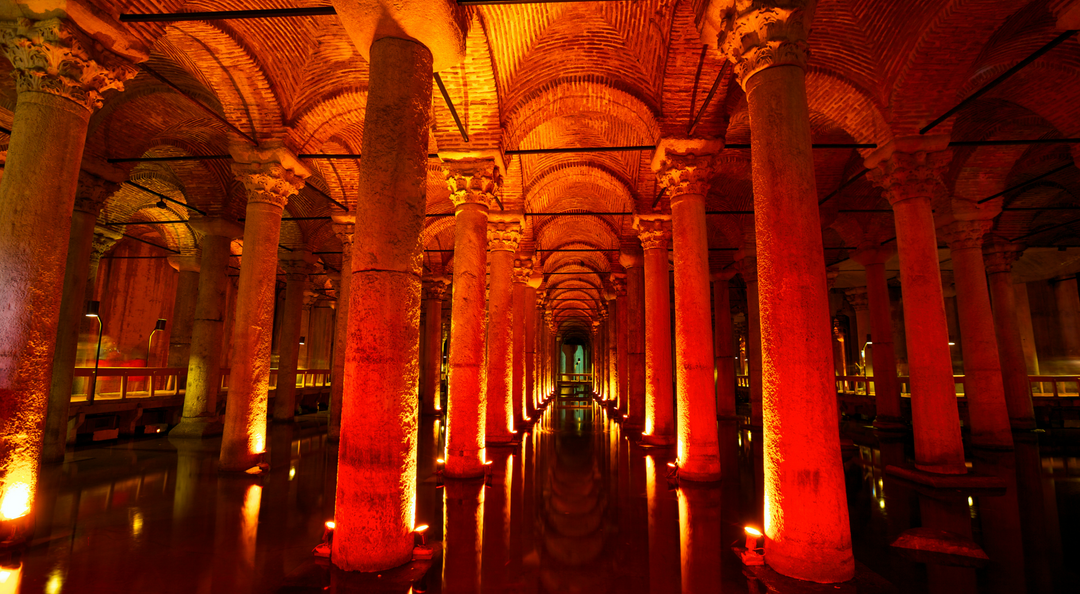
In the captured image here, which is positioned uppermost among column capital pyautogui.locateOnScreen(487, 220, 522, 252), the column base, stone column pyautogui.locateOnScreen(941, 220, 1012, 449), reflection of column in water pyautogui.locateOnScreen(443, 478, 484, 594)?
column capital pyautogui.locateOnScreen(487, 220, 522, 252)

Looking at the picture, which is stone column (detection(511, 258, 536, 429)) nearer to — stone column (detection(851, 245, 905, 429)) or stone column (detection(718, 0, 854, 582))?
stone column (detection(851, 245, 905, 429))

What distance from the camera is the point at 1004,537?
5023mm

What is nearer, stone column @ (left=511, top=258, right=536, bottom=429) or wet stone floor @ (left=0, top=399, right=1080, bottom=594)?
wet stone floor @ (left=0, top=399, right=1080, bottom=594)

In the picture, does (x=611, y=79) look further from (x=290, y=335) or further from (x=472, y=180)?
(x=290, y=335)

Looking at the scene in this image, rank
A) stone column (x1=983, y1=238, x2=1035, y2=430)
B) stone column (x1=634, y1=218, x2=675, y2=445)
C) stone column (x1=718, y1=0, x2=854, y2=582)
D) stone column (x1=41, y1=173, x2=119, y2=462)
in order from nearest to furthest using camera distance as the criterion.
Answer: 1. stone column (x1=718, y1=0, x2=854, y2=582)
2. stone column (x1=41, y1=173, x2=119, y2=462)
3. stone column (x1=634, y1=218, x2=675, y2=445)
4. stone column (x1=983, y1=238, x2=1035, y2=430)

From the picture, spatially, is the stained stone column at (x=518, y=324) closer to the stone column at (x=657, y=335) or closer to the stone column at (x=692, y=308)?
the stone column at (x=657, y=335)

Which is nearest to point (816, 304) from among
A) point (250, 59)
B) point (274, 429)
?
point (250, 59)

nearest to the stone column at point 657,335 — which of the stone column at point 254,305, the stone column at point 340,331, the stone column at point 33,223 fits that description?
the stone column at point 340,331

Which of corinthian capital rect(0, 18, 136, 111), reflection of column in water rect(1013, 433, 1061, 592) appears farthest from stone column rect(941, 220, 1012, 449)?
corinthian capital rect(0, 18, 136, 111)

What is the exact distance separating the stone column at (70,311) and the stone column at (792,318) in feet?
36.3

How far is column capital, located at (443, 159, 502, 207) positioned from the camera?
26.7 feet

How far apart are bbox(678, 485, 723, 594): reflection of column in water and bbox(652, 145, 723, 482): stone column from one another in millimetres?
597

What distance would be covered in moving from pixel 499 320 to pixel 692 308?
384 cm

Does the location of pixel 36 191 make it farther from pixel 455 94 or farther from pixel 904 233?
pixel 904 233
